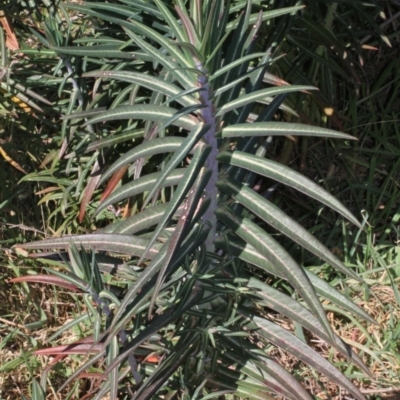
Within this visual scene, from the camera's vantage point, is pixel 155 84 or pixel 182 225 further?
pixel 155 84

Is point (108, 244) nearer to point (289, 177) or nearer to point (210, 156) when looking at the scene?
point (210, 156)

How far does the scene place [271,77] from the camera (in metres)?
1.96

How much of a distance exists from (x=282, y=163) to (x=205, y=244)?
922 millimetres

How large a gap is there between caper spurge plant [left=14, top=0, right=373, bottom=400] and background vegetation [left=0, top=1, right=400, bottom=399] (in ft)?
1.50

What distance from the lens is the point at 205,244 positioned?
1513 mm

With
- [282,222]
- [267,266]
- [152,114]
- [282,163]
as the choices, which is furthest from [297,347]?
[282,163]

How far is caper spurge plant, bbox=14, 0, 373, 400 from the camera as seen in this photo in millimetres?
1327

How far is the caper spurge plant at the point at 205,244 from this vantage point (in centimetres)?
133

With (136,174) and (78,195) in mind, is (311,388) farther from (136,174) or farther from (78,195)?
(78,195)

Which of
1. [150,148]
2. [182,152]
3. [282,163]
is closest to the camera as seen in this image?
[182,152]

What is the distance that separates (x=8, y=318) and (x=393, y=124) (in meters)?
1.52

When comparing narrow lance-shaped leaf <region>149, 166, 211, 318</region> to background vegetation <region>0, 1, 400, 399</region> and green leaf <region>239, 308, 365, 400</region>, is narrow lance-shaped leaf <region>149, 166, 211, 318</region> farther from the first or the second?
background vegetation <region>0, 1, 400, 399</region>

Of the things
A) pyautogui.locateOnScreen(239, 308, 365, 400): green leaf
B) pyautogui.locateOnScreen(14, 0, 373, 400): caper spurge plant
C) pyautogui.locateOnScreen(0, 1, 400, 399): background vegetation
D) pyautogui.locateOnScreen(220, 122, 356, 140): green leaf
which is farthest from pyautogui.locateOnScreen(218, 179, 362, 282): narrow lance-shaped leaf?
pyautogui.locateOnScreen(0, 1, 400, 399): background vegetation

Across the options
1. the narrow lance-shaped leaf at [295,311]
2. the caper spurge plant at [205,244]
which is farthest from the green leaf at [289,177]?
the narrow lance-shaped leaf at [295,311]
